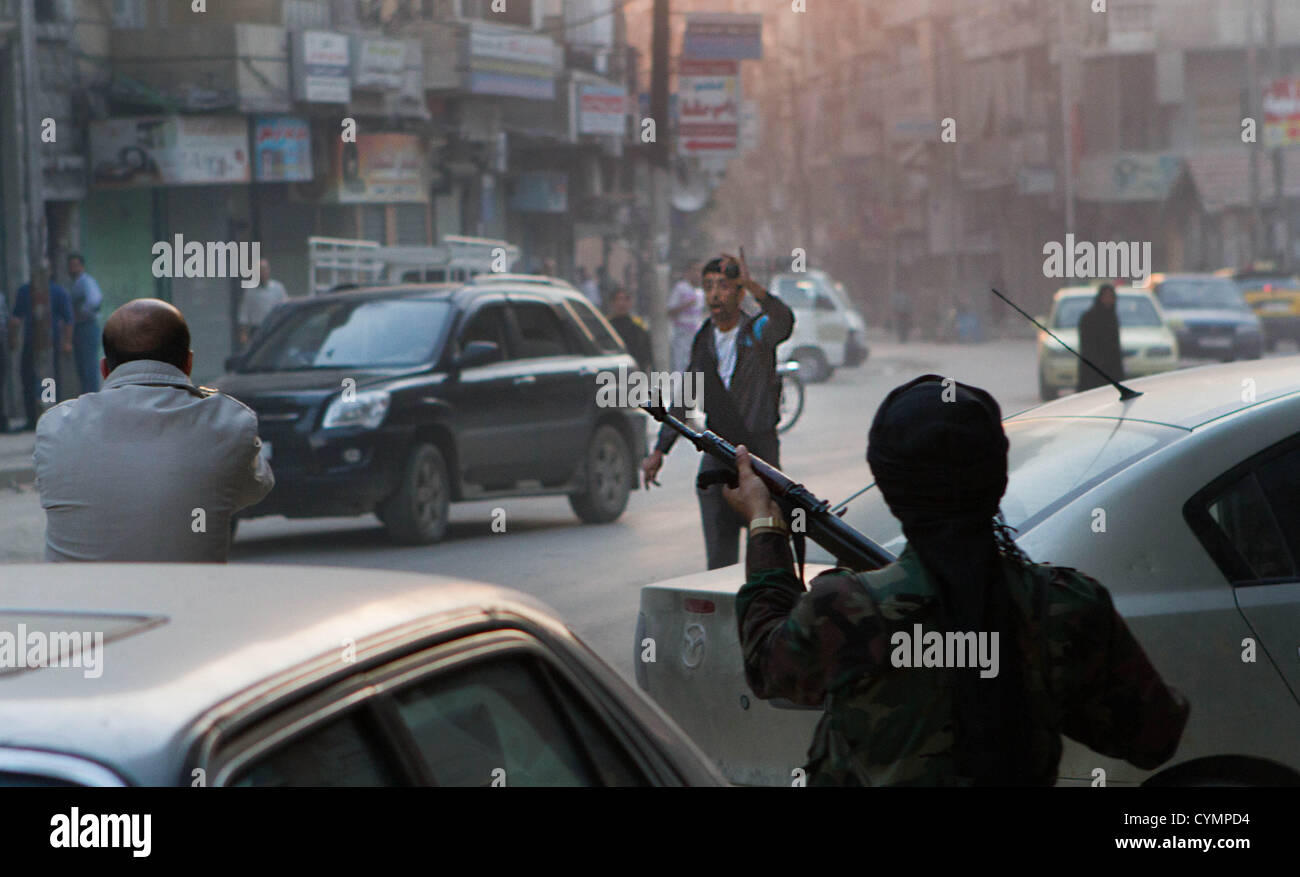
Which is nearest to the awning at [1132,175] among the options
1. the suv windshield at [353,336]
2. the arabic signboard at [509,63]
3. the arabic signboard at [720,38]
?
the arabic signboard at [509,63]

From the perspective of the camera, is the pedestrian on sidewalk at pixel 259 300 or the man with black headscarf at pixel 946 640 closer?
the man with black headscarf at pixel 946 640

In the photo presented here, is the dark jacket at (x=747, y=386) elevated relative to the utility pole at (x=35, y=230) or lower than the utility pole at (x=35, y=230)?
lower

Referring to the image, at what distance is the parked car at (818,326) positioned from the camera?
33.2m

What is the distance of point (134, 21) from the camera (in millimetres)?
25703

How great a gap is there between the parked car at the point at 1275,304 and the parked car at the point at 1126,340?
1368 cm

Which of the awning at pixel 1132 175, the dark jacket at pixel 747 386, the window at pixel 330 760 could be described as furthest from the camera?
the awning at pixel 1132 175

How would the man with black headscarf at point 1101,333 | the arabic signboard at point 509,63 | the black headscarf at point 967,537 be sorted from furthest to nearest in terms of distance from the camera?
1. the arabic signboard at point 509,63
2. the man with black headscarf at point 1101,333
3. the black headscarf at point 967,537

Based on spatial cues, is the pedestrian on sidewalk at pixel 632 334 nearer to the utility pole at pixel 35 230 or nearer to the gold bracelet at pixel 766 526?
the utility pole at pixel 35 230

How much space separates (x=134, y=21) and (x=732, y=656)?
2308cm

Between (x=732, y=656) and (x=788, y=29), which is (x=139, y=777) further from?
(x=788, y=29)

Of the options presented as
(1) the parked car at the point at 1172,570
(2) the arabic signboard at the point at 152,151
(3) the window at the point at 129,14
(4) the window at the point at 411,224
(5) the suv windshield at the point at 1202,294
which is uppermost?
(3) the window at the point at 129,14

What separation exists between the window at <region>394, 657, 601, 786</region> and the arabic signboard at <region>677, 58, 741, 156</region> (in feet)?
78.9

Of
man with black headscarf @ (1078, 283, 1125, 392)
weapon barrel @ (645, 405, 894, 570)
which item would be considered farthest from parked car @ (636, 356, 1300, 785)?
man with black headscarf @ (1078, 283, 1125, 392)
